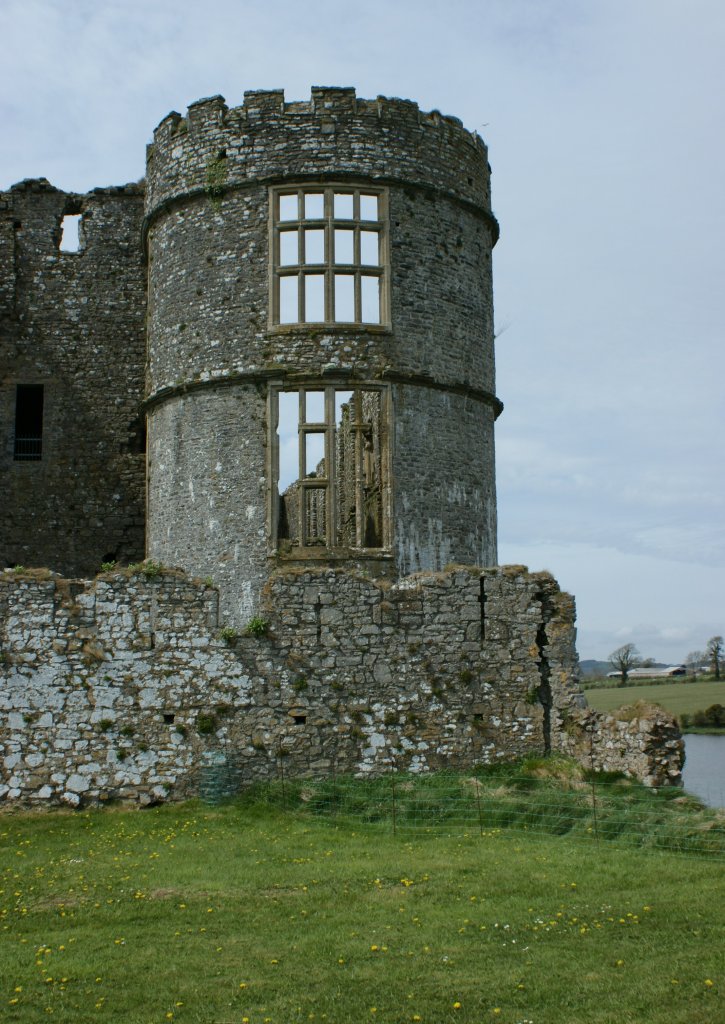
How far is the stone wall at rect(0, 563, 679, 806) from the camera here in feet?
49.7

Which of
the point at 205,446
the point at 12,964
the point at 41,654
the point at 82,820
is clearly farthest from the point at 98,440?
the point at 12,964

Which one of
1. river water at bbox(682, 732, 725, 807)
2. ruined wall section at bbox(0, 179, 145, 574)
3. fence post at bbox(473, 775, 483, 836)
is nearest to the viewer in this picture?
fence post at bbox(473, 775, 483, 836)

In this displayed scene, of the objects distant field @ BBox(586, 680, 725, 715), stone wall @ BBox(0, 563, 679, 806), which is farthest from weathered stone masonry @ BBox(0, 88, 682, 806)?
Result: distant field @ BBox(586, 680, 725, 715)

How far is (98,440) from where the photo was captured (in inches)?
976

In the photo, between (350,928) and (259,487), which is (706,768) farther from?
(350,928)

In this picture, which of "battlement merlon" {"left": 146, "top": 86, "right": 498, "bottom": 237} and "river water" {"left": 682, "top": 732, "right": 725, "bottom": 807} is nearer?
"river water" {"left": 682, "top": 732, "right": 725, "bottom": 807}

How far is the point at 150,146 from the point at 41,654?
12749 mm

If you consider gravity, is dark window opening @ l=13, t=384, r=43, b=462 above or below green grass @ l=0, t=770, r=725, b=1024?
above

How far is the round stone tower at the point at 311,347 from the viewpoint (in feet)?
68.7

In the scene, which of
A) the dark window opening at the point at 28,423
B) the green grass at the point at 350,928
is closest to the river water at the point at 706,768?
the green grass at the point at 350,928

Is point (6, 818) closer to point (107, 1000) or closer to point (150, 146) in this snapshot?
point (107, 1000)

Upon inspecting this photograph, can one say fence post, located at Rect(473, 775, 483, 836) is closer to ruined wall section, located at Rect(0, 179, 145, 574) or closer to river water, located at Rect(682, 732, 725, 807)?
river water, located at Rect(682, 732, 725, 807)

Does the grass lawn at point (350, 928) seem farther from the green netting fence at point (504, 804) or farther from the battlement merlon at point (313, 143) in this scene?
the battlement merlon at point (313, 143)

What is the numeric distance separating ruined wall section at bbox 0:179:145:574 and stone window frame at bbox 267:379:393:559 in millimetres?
4850
